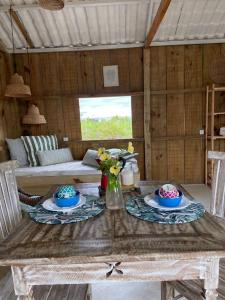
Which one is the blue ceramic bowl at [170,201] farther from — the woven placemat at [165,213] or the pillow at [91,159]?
the pillow at [91,159]

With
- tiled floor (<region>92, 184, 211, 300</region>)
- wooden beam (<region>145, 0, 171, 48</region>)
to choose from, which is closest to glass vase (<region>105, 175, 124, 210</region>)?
tiled floor (<region>92, 184, 211, 300</region>)


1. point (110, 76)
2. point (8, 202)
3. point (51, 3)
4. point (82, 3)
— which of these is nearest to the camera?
point (8, 202)

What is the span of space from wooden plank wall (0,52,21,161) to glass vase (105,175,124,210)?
2.96 meters

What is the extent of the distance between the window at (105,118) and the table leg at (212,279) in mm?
3631

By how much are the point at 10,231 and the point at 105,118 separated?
330 cm

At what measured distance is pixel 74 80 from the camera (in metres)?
4.39

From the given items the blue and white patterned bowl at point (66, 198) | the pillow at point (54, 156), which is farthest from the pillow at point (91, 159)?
the blue and white patterned bowl at point (66, 198)

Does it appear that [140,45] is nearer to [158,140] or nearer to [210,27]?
[210,27]

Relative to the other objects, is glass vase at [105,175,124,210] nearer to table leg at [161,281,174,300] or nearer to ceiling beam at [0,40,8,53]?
table leg at [161,281,174,300]

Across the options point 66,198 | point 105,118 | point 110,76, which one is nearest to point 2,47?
point 110,76

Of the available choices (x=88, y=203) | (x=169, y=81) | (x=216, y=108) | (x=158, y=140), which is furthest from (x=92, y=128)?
(x=88, y=203)

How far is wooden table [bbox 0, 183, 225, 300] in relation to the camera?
3.08ft

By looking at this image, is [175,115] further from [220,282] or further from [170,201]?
[220,282]

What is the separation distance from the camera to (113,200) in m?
1.41
